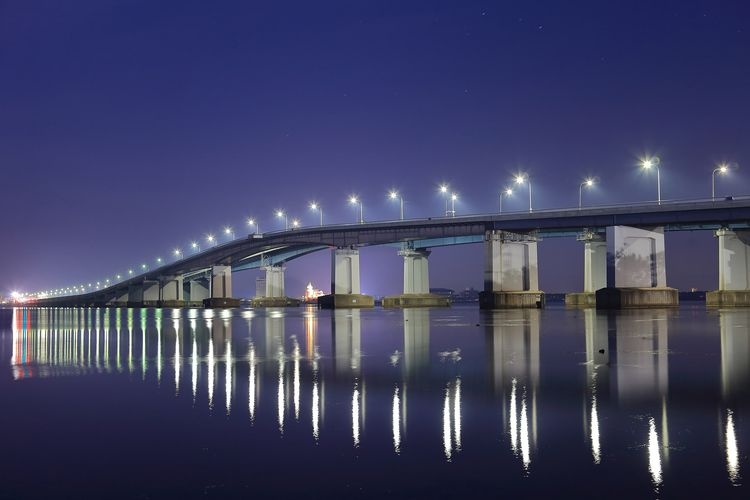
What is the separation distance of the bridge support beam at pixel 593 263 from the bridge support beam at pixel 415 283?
31.7m

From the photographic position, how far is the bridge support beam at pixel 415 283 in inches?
5290

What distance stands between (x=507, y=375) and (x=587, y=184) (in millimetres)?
97787

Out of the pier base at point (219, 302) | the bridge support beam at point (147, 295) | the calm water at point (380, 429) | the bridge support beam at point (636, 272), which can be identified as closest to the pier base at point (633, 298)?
the bridge support beam at point (636, 272)

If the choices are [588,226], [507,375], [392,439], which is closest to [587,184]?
[588,226]

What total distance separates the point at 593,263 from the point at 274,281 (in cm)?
9054

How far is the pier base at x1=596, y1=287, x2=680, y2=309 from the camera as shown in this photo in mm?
89750

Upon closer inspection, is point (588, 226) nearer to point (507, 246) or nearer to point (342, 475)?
point (507, 246)

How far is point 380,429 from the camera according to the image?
1001 centimetres

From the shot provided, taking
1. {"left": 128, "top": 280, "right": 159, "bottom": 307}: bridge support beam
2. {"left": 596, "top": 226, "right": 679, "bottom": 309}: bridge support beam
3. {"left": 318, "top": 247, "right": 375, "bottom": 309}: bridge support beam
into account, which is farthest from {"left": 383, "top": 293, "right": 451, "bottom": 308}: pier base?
{"left": 128, "top": 280, "right": 159, "bottom": 307}: bridge support beam

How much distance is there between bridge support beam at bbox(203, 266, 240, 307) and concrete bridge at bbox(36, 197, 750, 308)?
1969 centimetres

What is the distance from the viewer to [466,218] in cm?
11581

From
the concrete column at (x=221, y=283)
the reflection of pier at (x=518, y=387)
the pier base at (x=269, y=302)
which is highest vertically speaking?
the concrete column at (x=221, y=283)

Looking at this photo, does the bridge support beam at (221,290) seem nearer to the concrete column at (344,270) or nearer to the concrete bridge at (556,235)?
the concrete bridge at (556,235)

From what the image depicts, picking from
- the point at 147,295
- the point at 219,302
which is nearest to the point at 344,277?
the point at 219,302
